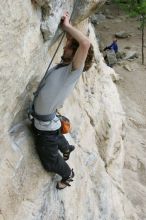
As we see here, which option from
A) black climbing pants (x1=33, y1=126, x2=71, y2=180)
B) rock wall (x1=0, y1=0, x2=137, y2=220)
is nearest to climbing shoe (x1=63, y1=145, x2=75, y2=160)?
black climbing pants (x1=33, y1=126, x2=71, y2=180)

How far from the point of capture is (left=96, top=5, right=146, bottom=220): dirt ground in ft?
40.1

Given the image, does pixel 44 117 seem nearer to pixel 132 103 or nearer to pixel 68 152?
pixel 68 152

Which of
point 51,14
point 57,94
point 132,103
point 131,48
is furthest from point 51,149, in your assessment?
point 131,48

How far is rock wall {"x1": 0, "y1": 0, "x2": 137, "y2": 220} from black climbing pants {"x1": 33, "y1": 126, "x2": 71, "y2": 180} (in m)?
0.13

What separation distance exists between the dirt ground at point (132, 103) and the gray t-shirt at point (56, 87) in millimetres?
5798

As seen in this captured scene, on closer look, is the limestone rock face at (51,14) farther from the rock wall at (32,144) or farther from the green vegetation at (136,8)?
the green vegetation at (136,8)

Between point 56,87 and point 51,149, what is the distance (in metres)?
1.07

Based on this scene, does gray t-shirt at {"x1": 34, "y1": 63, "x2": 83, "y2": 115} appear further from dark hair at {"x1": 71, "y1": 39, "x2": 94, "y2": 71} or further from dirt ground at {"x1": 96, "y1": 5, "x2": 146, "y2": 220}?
dirt ground at {"x1": 96, "y1": 5, "x2": 146, "y2": 220}

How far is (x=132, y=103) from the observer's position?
19.1m

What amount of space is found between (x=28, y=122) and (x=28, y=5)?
1953 mm

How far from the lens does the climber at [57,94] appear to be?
5.85 m

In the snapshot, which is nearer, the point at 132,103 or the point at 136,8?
the point at 132,103

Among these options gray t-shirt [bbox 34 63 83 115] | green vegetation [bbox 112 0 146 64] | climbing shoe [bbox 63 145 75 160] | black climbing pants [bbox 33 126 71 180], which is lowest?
green vegetation [bbox 112 0 146 64]

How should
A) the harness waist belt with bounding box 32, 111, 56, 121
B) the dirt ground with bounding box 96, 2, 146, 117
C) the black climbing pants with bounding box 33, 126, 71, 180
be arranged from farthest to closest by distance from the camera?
the dirt ground with bounding box 96, 2, 146, 117 < the black climbing pants with bounding box 33, 126, 71, 180 < the harness waist belt with bounding box 32, 111, 56, 121
